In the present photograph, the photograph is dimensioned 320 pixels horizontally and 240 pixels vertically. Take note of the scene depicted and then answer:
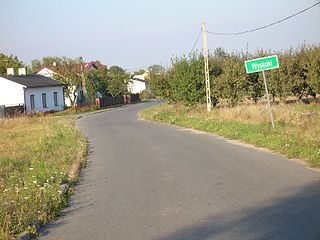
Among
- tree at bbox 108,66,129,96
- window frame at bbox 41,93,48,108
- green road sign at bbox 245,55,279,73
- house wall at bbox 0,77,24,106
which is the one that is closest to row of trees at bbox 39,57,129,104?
tree at bbox 108,66,129,96

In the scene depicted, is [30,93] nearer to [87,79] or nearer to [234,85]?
[87,79]

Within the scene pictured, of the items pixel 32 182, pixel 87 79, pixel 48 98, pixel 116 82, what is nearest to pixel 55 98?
pixel 48 98

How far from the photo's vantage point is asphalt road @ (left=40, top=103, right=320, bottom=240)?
6504 mm

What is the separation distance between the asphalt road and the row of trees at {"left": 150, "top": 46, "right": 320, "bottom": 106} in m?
18.2

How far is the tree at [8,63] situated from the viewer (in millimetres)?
78081

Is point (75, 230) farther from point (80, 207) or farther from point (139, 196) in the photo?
point (139, 196)

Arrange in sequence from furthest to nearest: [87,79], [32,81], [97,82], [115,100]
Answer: [115,100], [97,82], [87,79], [32,81]

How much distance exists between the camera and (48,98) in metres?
56.1

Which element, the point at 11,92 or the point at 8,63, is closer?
the point at 11,92

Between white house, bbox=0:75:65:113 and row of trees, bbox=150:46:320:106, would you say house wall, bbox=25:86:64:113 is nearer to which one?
white house, bbox=0:75:65:113

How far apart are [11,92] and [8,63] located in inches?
1282

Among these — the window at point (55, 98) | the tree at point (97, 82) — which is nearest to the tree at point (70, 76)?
the tree at point (97, 82)

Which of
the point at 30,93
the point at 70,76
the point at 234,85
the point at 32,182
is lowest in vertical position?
the point at 32,182

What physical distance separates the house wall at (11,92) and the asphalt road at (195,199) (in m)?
39.0
